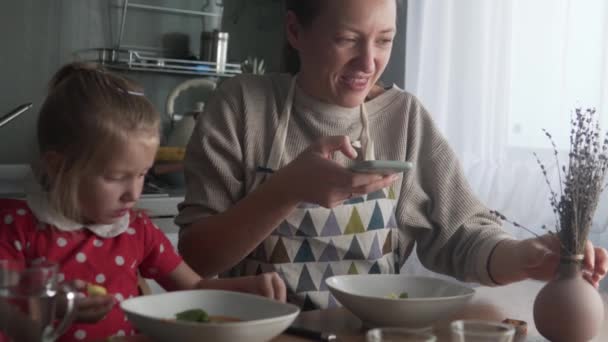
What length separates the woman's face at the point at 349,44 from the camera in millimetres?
1506

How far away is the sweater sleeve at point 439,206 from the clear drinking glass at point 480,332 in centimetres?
64

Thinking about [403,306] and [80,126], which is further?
[80,126]

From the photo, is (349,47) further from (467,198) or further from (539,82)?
(539,82)

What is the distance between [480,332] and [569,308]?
29 cm

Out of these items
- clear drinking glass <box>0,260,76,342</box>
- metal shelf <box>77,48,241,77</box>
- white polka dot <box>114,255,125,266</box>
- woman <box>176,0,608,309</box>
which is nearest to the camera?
clear drinking glass <box>0,260,76,342</box>

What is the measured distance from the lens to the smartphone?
1.20m

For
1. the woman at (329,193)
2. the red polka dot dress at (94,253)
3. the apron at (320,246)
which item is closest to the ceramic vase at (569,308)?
the woman at (329,193)

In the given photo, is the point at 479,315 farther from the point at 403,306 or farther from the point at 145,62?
the point at 145,62

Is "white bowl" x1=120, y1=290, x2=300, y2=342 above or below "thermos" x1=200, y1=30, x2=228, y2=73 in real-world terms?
below

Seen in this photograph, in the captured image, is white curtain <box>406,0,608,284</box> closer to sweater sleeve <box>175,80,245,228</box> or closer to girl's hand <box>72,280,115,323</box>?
sweater sleeve <box>175,80,245,228</box>

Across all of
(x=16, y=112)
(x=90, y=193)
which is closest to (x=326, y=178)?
(x=90, y=193)

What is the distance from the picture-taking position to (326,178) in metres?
1.32

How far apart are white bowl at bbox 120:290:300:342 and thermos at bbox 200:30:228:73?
2.43 meters

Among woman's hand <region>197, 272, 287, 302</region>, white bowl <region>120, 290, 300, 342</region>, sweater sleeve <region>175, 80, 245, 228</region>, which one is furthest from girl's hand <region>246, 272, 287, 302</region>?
sweater sleeve <region>175, 80, 245, 228</region>
